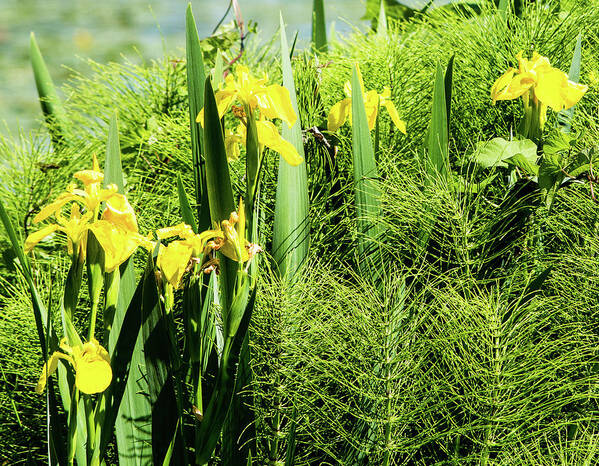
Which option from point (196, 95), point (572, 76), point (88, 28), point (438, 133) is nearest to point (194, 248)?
point (196, 95)

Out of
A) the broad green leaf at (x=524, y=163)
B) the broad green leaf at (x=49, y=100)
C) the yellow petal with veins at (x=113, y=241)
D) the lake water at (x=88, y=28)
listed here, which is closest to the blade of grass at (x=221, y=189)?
the yellow petal with veins at (x=113, y=241)

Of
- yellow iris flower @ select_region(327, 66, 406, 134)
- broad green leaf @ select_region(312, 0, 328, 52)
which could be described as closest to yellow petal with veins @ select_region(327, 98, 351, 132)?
yellow iris flower @ select_region(327, 66, 406, 134)

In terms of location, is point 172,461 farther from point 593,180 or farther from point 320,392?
point 593,180

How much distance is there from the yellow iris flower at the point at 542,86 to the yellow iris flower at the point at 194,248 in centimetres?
36

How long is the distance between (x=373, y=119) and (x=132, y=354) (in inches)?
16.1

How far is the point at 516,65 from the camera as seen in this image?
1002 mm

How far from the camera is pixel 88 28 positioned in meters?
4.03

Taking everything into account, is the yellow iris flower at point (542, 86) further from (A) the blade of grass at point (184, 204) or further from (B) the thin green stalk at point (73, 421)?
(B) the thin green stalk at point (73, 421)

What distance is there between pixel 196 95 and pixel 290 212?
0.57 ft

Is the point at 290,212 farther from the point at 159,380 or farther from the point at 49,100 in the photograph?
the point at 49,100

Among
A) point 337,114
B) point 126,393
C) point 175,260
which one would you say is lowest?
point 126,393

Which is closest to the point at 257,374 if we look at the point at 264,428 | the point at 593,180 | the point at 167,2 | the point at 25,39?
the point at 264,428

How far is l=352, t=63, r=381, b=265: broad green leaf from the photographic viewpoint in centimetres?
74

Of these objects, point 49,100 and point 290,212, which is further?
point 49,100
